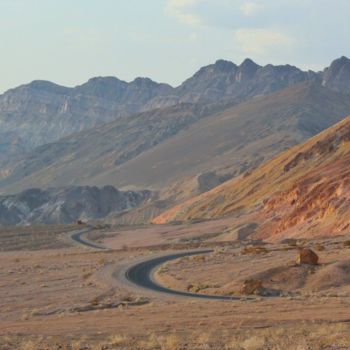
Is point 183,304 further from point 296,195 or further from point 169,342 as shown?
point 296,195

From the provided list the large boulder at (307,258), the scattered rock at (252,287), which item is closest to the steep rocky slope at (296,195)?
the large boulder at (307,258)

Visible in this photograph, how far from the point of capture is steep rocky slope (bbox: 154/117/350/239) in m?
78.4

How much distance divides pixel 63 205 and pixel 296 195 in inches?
4034

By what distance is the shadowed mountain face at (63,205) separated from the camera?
180 metres

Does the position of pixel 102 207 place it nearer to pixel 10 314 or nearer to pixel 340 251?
pixel 340 251

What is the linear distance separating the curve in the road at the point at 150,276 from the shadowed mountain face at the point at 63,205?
118616mm

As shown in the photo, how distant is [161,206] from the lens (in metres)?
172

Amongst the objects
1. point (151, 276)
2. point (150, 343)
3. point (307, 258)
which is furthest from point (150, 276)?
point (150, 343)

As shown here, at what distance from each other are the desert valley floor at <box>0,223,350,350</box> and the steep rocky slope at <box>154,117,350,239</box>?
1451cm

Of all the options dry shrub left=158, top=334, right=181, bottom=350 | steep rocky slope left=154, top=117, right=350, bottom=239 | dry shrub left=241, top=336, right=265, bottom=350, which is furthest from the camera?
steep rocky slope left=154, top=117, right=350, bottom=239

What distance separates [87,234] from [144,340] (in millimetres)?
90757

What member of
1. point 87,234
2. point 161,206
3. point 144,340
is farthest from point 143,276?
point 161,206

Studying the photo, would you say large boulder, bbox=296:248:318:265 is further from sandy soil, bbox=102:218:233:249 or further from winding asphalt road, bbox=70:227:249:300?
sandy soil, bbox=102:218:233:249

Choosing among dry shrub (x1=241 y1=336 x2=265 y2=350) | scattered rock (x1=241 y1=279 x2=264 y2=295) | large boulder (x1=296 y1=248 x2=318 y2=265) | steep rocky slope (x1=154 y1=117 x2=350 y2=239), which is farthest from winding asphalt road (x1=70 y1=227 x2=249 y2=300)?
steep rocky slope (x1=154 y1=117 x2=350 y2=239)
